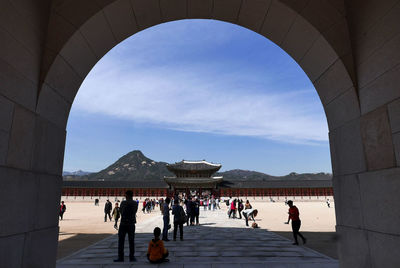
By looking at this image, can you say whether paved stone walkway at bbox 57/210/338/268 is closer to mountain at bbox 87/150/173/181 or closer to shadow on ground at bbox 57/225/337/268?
shadow on ground at bbox 57/225/337/268

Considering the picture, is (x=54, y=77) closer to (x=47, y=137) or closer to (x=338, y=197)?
(x=47, y=137)

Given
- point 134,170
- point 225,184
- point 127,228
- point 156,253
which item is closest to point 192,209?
point 127,228

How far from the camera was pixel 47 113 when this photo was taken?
149 inches

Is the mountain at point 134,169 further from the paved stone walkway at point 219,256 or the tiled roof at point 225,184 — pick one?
the paved stone walkway at point 219,256

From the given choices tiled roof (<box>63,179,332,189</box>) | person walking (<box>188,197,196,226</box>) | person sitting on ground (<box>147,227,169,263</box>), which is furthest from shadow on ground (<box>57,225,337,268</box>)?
tiled roof (<box>63,179,332,189</box>)

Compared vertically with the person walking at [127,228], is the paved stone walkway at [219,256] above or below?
below

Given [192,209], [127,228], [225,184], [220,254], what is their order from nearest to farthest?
[127,228], [220,254], [192,209], [225,184]

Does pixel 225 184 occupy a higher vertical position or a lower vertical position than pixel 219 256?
higher

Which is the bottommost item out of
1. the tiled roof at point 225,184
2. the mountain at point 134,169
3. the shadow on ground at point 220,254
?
the shadow on ground at point 220,254

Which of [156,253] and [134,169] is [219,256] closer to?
[156,253]

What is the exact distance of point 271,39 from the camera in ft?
15.5

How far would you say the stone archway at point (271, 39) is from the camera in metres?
3.04

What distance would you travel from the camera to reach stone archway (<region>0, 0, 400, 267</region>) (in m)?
3.04

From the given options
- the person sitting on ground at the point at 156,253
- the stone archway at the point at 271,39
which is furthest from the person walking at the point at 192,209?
the stone archway at the point at 271,39
